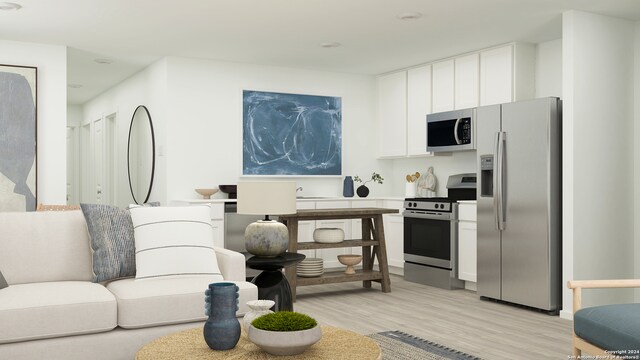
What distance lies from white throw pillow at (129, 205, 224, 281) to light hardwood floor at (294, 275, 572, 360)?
4.50 ft

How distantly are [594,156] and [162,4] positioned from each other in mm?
3507

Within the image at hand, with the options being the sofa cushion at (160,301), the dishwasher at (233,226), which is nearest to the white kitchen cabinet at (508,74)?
the dishwasher at (233,226)

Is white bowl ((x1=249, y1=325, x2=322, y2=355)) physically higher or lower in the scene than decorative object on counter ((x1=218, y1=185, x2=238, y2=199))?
lower

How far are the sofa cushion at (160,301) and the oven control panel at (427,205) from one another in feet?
10.2

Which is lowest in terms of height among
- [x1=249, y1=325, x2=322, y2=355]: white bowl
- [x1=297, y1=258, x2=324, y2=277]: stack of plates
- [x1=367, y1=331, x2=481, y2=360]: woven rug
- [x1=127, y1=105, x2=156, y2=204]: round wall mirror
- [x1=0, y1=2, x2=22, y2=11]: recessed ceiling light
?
[x1=367, y1=331, x2=481, y2=360]: woven rug

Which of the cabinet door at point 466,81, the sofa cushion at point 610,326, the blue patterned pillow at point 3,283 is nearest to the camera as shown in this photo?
the sofa cushion at point 610,326

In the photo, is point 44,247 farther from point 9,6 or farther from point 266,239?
point 9,6

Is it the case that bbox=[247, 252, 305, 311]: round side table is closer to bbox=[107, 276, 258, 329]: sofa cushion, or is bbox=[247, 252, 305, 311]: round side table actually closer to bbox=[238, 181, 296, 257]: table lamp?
bbox=[238, 181, 296, 257]: table lamp

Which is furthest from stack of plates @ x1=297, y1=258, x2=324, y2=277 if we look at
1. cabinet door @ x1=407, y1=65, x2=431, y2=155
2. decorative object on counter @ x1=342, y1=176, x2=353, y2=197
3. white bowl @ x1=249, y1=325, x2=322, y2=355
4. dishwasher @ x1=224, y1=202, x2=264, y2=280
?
white bowl @ x1=249, y1=325, x2=322, y2=355

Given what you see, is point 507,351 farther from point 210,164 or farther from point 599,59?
point 210,164

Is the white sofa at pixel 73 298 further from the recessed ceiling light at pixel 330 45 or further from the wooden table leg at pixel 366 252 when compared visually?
the recessed ceiling light at pixel 330 45

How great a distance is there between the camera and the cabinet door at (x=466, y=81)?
20.3ft

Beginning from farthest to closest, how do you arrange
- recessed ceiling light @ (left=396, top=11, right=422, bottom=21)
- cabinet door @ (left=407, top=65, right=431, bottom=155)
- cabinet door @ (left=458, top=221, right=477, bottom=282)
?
cabinet door @ (left=407, top=65, right=431, bottom=155), cabinet door @ (left=458, top=221, right=477, bottom=282), recessed ceiling light @ (left=396, top=11, right=422, bottom=21)

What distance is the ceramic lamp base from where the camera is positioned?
12.4ft
